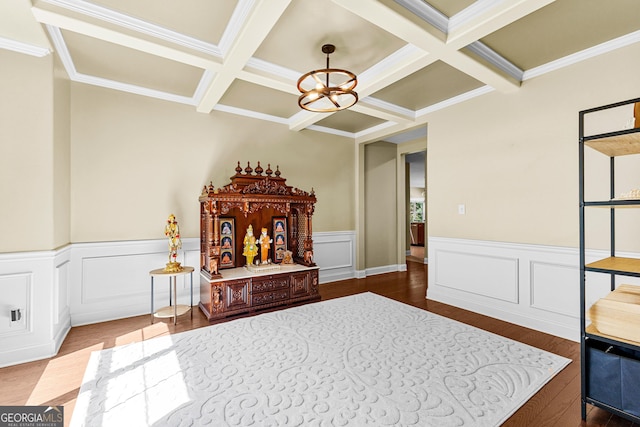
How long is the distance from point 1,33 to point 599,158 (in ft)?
17.5

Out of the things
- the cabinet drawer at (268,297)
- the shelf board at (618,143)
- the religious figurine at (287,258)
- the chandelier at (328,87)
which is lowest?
the cabinet drawer at (268,297)

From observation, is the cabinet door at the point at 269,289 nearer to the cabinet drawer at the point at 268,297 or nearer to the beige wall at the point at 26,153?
the cabinet drawer at the point at 268,297

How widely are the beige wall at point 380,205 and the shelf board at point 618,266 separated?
12.8 feet

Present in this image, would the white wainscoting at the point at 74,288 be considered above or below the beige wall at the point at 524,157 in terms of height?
below

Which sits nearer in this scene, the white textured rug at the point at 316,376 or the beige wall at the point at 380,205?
the white textured rug at the point at 316,376

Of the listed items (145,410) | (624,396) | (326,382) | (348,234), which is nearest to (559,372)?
(624,396)

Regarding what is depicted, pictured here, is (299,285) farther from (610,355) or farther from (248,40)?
(610,355)

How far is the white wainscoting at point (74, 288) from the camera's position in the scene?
2.43 m

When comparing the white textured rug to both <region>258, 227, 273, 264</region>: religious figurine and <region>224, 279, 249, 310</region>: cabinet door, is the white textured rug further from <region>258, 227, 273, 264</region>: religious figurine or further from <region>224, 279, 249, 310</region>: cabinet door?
<region>258, 227, 273, 264</region>: religious figurine

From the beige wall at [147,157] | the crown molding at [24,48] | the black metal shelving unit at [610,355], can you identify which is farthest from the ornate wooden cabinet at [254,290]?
the black metal shelving unit at [610,355]

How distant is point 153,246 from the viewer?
3639mm

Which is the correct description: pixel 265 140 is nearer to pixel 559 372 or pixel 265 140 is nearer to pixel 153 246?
pixel 153 246

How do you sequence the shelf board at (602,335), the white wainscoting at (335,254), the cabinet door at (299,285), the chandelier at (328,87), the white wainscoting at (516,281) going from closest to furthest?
the shelf board at (602,335), the chandelier at (328,87), the white wainscoting at (516,281), the cabinet door at (299,285), the white wainscoting at (335,254)

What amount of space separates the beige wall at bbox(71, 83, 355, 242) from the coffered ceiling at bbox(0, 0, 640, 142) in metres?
0.30
